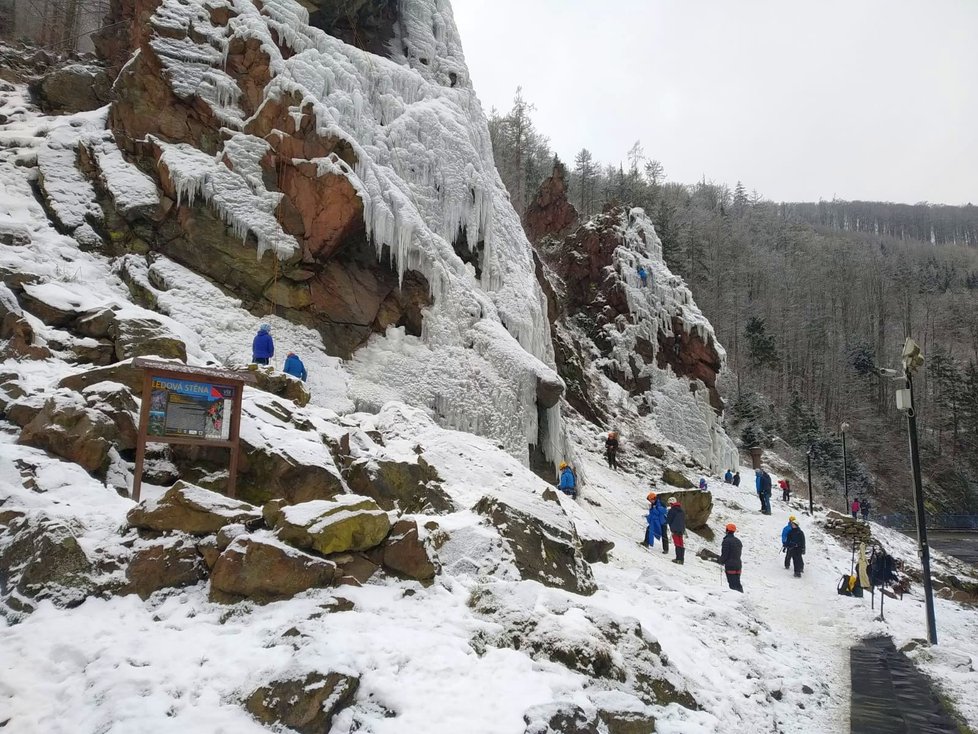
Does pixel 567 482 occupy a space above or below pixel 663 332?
below

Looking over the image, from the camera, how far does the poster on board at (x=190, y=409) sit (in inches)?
251

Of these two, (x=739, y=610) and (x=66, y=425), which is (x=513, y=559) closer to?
(x=739, y=610)

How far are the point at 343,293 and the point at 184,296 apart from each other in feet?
11.2

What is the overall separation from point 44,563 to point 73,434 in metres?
1.90

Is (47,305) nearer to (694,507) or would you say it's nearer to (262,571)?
(262,571)

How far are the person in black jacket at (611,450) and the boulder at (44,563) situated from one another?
17.8 m

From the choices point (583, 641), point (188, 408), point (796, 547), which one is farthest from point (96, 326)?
point (796, 547)

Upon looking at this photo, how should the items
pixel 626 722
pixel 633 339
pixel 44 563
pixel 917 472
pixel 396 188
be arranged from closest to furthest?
1. pixel 626 722
2. pixel 44 563
3. pixel 917 472
4. pixel 396 188
5. pixel 633 339

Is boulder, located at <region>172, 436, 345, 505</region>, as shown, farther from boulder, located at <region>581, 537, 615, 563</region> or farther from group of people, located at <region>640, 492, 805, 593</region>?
group of people, located at <region>640, 492, 805, 593</region>

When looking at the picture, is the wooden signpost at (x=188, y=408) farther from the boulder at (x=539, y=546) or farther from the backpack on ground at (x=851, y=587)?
the backpack on ground at (x=851, y=587)

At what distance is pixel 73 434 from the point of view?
248 inches

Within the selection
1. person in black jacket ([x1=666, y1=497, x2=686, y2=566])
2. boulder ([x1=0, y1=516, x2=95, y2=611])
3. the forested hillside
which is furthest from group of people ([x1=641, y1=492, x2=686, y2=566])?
the forested hillside

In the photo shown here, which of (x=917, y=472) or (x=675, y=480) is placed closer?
(x=917, y=472)

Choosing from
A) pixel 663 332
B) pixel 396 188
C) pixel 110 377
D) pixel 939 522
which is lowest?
pixel 939 522
